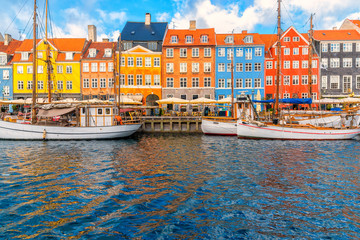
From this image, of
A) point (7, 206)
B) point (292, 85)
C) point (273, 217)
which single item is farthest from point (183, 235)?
point (292, 85)

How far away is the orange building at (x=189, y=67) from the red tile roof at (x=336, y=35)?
20.2m

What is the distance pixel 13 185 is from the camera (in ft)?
37.1

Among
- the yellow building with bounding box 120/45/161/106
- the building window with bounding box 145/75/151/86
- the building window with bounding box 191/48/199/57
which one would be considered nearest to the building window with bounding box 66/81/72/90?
the yellow building with bounding box 120/45/161/106

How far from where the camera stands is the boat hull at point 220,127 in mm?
30281

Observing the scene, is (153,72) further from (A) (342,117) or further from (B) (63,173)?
(B) (63,173)

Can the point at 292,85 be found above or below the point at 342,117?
above

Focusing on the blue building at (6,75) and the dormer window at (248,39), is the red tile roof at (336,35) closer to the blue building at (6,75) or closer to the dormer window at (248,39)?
the dormer window at (248,39)

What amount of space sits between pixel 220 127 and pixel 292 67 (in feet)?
91.4

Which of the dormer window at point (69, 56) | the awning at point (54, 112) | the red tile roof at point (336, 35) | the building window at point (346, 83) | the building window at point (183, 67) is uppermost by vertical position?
the red tile roof at point (336, 35)

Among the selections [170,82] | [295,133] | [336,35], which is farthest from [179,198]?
[336,35]

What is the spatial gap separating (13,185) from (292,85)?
159 ft

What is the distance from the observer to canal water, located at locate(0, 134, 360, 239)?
7363 mm

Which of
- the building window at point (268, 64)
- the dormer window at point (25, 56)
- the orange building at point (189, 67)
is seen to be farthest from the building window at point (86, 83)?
the building window at point (268, 64)

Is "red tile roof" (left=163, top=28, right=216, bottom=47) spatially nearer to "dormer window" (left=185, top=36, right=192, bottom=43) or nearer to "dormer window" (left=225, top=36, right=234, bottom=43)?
"dormer window" (left=185, top=36, right=192, bottom=43)
